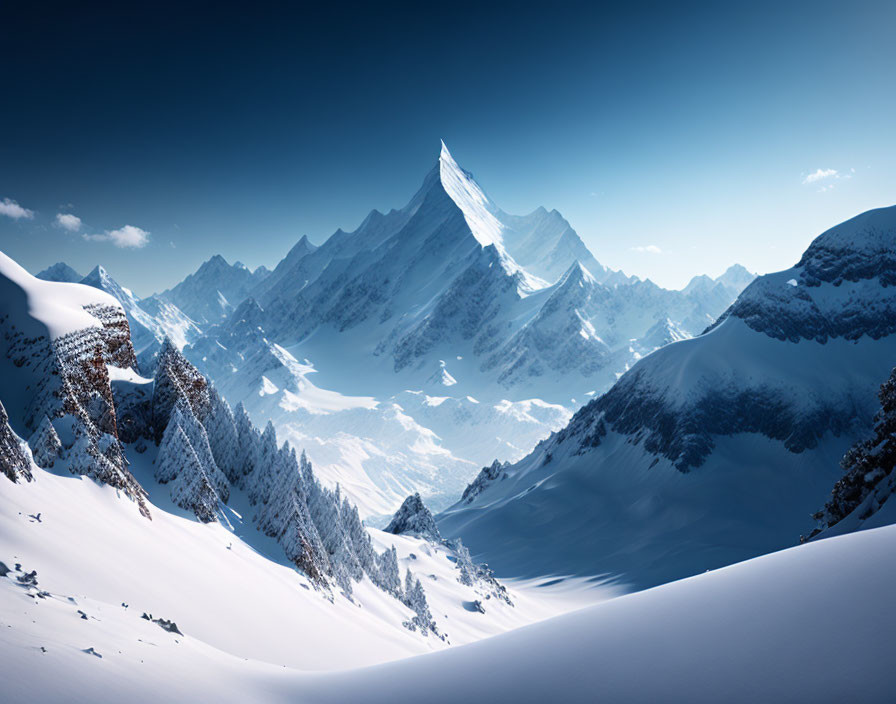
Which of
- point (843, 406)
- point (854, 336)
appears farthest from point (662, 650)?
point (854, 336)

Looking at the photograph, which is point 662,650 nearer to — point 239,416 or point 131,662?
point 131,662

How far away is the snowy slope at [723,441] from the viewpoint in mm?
84375

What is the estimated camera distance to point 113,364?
2486 centimetres

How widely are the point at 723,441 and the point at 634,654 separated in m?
107

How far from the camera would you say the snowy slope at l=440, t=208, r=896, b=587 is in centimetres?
8438

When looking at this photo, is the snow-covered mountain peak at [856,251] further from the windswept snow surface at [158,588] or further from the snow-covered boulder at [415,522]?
the windswept snow surface at [158,588]

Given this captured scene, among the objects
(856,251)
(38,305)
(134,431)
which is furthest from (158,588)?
(856,251)

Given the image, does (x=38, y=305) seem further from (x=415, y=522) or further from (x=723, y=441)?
(x=723, y=441)

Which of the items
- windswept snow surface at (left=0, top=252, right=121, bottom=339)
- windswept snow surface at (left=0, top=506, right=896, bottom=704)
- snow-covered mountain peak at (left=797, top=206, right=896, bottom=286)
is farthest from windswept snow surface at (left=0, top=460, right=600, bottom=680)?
snow-covered mountain peak at (left=797, top=206, right=896, bottom=286)

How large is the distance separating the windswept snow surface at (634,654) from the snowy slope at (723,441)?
2963 inches

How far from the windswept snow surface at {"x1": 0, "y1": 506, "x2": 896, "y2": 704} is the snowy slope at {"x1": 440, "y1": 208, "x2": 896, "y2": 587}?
75.2 metres

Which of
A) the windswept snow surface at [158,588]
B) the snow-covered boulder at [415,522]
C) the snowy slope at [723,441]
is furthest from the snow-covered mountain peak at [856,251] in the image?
the windswept snow surface at [158,588]

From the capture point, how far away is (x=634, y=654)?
6.04 meters

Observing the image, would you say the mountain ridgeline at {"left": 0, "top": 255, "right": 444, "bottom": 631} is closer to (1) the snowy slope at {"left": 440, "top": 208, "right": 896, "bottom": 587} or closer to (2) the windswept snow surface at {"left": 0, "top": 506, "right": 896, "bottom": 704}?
(2) the windswept snow surface at {"left": 0, "top": 506, "right": 896, "bottom": 704}
